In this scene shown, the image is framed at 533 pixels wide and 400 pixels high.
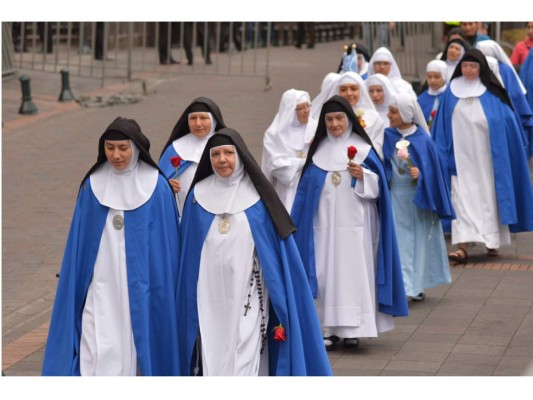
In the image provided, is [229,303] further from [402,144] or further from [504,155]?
[504,155]

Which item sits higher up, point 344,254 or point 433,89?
point 433,89

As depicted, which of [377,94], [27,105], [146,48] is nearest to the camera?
[377,94]

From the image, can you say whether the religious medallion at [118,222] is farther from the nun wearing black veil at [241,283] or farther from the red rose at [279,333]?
the red rose at [279,333]

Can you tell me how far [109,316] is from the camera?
8.30 meters

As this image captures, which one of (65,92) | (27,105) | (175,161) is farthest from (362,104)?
(65,92)

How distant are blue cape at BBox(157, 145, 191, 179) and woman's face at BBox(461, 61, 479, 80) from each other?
143 inches

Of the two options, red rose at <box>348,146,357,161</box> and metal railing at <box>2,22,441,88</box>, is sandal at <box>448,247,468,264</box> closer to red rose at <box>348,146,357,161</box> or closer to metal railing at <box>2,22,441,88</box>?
red rose at <box>348,146,357,161</box>

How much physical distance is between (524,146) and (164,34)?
13.8 metres

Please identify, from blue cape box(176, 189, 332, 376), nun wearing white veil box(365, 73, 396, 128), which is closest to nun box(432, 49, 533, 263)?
nun wearing white veil box(365, 73, 396, 128)

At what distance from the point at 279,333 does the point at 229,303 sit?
1.08ft

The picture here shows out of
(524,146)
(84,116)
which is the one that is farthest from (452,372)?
(84,116)

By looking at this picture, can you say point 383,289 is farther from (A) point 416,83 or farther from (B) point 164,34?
(B) point 164,34

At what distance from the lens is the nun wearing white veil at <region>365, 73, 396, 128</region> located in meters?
13.2

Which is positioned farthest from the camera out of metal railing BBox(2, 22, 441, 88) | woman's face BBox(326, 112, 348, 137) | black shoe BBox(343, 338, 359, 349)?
metal railing BBox(2, 22, 441, 88)
